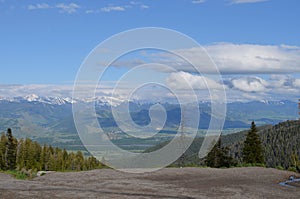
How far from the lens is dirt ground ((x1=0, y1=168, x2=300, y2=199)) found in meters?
27.6

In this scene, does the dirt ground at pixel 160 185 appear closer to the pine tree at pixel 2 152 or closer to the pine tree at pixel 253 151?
the pine tree at pixel 253 151

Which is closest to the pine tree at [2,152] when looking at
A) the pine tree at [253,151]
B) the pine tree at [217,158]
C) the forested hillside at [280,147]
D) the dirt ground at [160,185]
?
the pine tree at [217,158]

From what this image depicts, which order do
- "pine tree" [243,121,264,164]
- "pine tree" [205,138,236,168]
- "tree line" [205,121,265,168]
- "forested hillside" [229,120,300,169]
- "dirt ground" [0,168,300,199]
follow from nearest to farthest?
"dirt ground" [0,168,300,199], "pine tree" [243,121,264,164], "tree line" [205,121,265,168], "pine tree" [205,138,236,168], "forested hillside" [229,120,300,169]

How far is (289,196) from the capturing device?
28.0 m

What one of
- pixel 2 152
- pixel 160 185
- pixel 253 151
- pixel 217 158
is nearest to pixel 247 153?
pixel 253 151

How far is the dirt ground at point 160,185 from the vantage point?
27.6m

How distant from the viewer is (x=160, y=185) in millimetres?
32812

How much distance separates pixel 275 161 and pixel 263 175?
123196mm

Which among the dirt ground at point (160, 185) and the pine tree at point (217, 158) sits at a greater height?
the pine tree at point (217, 158)

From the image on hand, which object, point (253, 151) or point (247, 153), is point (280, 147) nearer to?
point (253, 151)

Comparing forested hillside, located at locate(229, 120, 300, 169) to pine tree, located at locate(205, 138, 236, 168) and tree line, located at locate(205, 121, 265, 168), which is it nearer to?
pine tree, located at locate(205, 138, 236, 168)

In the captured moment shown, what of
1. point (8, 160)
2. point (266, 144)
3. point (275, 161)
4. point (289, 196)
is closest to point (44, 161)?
point (8, 160)

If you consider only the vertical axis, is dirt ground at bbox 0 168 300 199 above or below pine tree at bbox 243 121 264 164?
below

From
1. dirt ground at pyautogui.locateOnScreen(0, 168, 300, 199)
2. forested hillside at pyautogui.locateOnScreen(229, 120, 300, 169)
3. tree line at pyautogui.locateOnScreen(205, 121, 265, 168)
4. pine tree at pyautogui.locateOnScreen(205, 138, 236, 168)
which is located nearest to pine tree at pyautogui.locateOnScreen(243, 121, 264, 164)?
tree line at pyautogui.locateOnScreen(205, 121, 265, 168)
